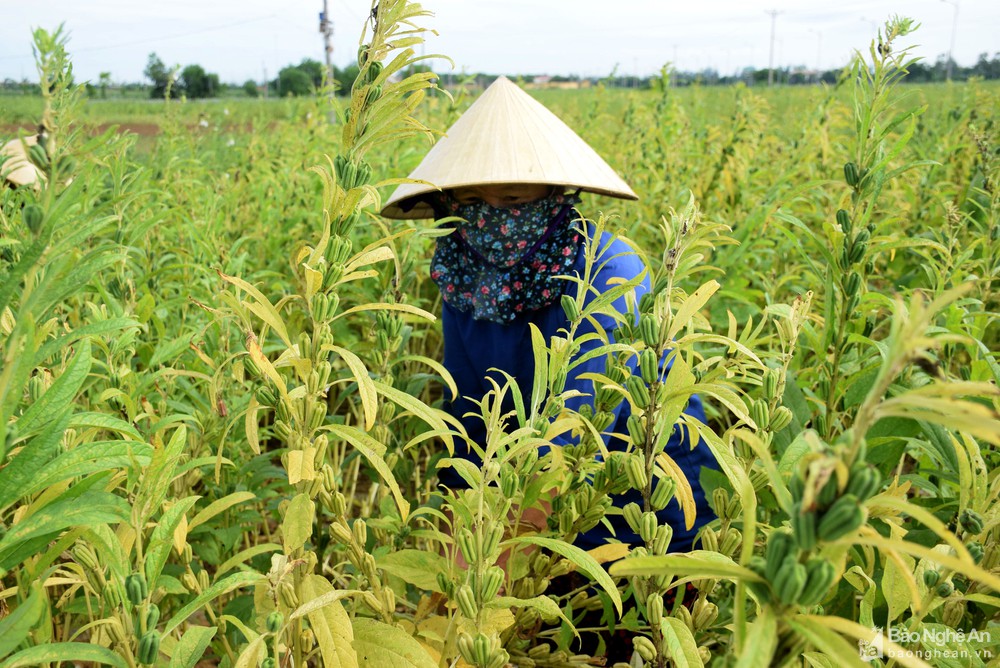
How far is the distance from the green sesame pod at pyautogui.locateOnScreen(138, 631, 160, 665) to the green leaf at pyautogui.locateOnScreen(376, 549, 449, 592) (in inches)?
15.2

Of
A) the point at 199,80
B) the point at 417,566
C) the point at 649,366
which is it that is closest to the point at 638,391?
the point at 649,366

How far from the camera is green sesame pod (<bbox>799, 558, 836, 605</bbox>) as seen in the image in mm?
524

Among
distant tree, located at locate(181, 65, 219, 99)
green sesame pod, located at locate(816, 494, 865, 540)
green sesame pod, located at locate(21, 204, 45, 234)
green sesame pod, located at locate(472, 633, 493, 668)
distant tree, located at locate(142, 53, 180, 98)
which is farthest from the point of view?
distant tree, located at locate(181, 65, 219, 99)

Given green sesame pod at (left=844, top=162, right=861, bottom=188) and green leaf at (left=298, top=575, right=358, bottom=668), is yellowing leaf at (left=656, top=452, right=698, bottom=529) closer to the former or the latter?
green leaf at (left=298, top=575, right=358, bottom=668)

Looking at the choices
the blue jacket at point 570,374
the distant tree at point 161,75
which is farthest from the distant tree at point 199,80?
the blue jacket at point 570,374

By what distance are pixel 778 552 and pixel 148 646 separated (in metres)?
0.68

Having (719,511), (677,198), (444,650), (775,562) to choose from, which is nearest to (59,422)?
(444,650)

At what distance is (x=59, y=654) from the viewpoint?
0.76 metres

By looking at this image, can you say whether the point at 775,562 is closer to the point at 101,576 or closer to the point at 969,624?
the point at 101,576

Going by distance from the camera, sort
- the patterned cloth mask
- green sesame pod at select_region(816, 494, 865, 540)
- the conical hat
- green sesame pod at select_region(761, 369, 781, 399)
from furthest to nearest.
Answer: the patterned cloth mask, the conical hat, green sesame pod at select_region(761, 369, 781, 399), green sesame pod at select_region(816, 494, 865, 540)

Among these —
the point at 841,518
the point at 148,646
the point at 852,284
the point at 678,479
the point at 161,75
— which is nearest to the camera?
the point at 841,518

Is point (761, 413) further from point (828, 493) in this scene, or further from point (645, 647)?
point (828, 493)

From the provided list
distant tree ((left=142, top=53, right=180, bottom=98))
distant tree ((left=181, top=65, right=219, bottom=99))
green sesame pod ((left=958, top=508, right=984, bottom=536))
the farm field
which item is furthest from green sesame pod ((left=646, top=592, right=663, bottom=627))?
distant tree ((left=181, top=65, right=219, bottom=99))

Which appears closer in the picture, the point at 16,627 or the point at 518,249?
the point at 16,627
